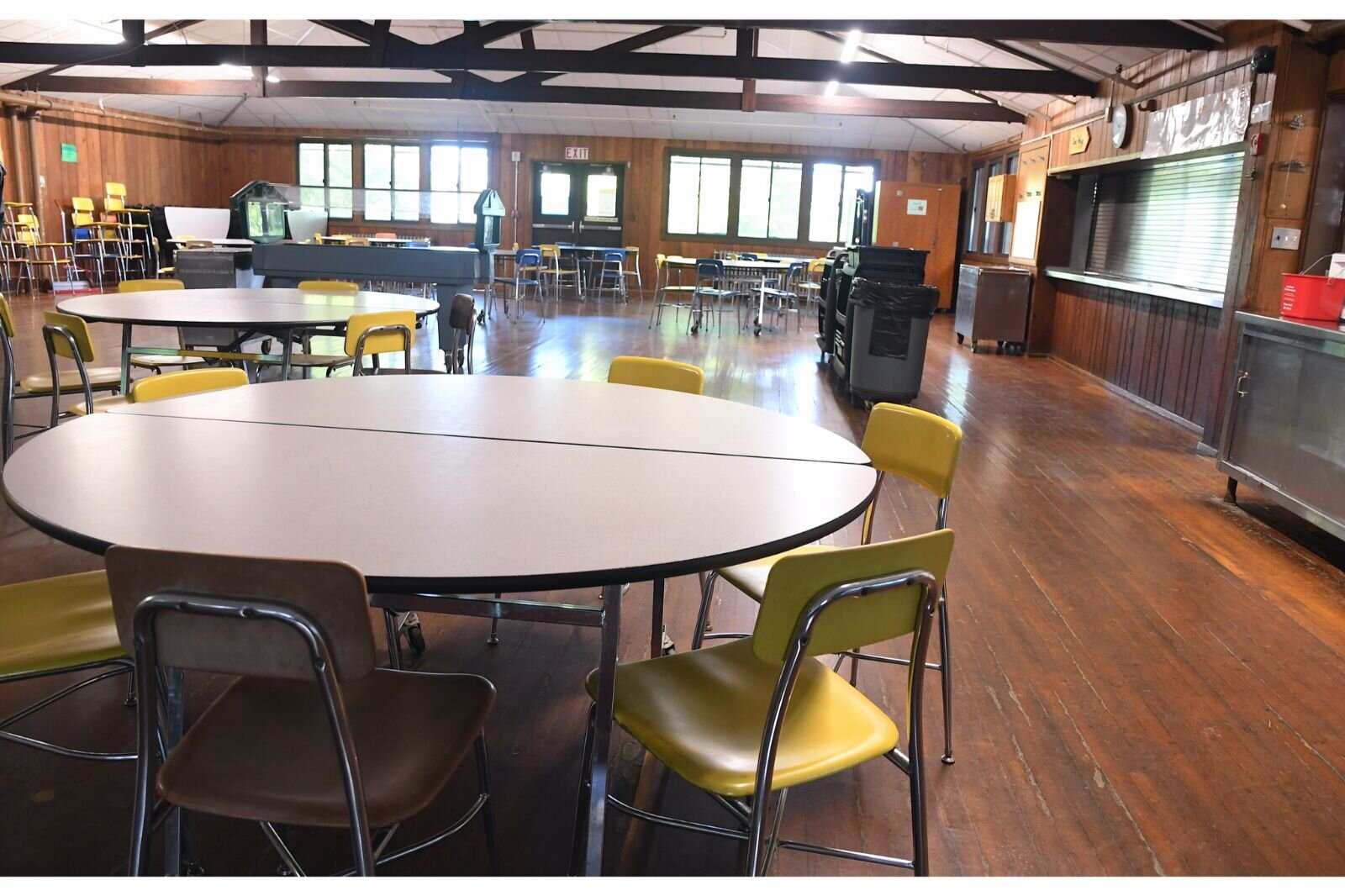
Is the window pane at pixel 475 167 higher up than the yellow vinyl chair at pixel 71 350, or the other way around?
the window pane at pixel 475 167

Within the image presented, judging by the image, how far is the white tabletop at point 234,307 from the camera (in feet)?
12.4

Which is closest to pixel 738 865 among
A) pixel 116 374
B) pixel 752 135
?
pixel 116 374

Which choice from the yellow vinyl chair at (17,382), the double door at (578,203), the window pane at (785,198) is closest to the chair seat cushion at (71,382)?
the yellow vinyl chair at (17,382)

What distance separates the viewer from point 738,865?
70.4 inches

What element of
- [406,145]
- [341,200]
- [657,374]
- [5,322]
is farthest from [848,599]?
[406,145]

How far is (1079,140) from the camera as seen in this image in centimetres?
846

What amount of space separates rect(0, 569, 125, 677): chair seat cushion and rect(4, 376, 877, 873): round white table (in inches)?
10.3

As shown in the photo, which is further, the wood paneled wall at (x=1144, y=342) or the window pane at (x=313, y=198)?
the window pane at (x=313, y=198)

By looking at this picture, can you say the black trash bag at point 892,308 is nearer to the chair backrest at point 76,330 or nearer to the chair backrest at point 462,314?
the chair backrest at point 462,314

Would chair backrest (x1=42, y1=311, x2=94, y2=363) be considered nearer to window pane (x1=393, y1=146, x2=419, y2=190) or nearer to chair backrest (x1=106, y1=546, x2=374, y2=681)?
chair backrest (x1=106, y1=546, x2=374, y2=681)

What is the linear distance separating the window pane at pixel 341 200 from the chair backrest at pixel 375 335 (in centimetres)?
653

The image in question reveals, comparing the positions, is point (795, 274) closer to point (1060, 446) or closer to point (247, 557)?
point (1060, 446)

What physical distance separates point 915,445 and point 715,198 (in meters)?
14.1

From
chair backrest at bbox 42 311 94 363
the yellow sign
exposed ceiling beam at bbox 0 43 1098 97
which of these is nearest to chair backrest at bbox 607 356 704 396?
chair backrest at bbox 42 311 94 363
